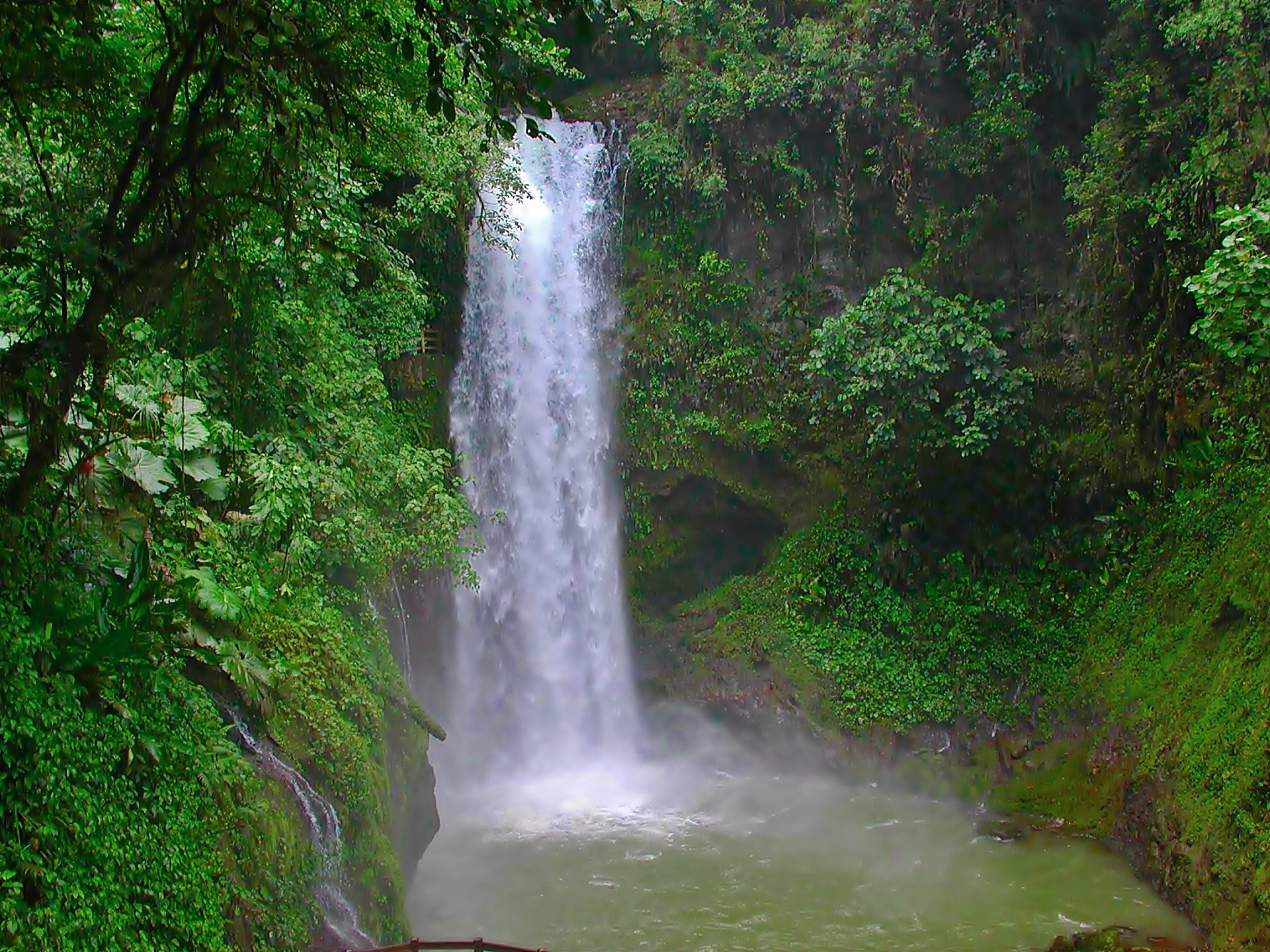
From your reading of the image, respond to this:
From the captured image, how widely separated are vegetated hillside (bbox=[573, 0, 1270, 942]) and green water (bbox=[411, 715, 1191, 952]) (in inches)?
35.9

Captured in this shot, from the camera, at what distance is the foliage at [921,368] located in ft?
37.4

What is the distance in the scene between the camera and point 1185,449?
35.7 feet

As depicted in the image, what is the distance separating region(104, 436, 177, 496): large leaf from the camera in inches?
229

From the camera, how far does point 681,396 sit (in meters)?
13.9

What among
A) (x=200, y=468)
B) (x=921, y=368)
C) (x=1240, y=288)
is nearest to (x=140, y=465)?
(x=200, y=468)

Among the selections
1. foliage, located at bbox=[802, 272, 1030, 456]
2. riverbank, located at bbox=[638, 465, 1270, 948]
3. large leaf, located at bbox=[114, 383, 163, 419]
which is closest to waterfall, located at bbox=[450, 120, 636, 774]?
riverbank, located at bbox=[638, 465, 1270, 948]

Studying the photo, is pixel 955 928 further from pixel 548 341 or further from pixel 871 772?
pixel 548 341

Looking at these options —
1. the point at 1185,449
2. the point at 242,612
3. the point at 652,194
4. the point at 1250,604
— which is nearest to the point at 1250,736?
the point at 1250,604

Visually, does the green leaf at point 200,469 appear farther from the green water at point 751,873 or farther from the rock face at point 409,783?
the green water at point 751,873

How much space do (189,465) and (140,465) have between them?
66 centimetres

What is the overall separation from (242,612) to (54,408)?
1.84 m

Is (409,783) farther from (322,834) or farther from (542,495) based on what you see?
(542,495)

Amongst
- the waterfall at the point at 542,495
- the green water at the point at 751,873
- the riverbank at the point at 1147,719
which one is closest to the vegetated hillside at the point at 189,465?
the green water at the point at 751,873

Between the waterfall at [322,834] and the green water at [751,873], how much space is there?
70.9 inches
